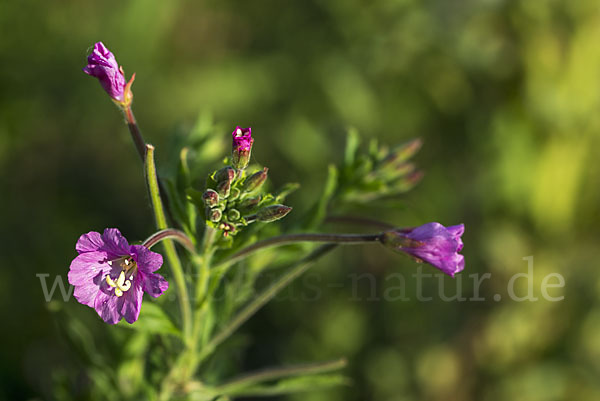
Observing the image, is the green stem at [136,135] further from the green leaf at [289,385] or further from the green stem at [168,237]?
the green leaf at [289,385]

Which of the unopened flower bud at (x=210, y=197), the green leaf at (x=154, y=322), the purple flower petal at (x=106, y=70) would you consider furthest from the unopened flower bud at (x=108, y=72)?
the green leaf at (x=154, y=322)

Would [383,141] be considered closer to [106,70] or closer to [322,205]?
[322,205]

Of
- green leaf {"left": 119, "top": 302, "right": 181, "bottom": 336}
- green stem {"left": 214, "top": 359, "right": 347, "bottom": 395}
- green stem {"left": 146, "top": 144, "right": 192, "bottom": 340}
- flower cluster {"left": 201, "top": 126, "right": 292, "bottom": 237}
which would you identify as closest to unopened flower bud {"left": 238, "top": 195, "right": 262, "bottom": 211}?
flower cluster {"left": 201, "top": 126, "right": 292, "bottom": 237}

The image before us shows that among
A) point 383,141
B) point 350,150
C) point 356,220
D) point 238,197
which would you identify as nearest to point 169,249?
point 238,197

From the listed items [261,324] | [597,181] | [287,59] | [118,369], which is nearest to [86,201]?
[261,324]

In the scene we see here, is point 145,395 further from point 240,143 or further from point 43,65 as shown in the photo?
point 43,65

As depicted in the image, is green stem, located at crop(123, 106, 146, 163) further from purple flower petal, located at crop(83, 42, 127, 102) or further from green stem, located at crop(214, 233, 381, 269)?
green stem, located at crop(214, 233, 381, 269)
